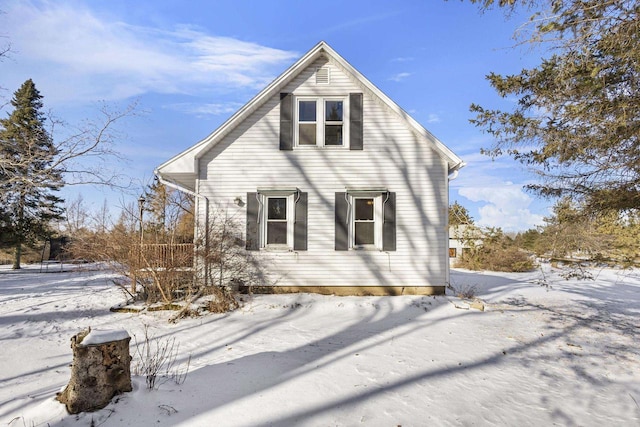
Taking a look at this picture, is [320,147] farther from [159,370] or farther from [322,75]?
[159,370]

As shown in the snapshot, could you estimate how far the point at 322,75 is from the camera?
400 inches

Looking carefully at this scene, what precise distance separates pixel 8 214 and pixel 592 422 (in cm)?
2480

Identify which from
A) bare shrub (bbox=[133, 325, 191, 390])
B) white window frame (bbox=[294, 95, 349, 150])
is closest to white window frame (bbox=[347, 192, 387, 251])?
white window frame (bbox=[294, 95, 349, 150])

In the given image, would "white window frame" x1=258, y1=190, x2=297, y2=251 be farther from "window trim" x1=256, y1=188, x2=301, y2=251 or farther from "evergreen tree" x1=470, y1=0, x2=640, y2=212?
"evergreen tree" x1=470, y1=0, x2=640, y2=212

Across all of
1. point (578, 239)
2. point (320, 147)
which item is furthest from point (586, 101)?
point (320, 147)

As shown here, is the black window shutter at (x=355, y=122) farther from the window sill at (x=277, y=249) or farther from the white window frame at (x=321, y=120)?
the window sill at (x=277, y=249)

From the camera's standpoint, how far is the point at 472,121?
6.96 meters

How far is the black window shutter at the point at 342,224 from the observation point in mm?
9617

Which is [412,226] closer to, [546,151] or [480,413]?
[546,151]

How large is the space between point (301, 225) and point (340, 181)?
1709 mm

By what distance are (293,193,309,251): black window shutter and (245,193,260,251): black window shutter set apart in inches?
42.9

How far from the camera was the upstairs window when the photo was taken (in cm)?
1006

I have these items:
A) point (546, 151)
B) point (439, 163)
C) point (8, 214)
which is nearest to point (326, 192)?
point (439, 163)

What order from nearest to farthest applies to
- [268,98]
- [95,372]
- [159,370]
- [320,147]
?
1. [95,372]
2. [159,370]
3. [320,147]
4. [268,98]
